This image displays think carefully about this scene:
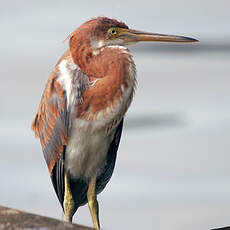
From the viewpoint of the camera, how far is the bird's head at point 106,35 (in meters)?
1.21

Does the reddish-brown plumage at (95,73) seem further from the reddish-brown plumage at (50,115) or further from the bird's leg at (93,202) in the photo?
the bird's leg at (93,202)

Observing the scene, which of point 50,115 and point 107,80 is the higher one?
point 107,80

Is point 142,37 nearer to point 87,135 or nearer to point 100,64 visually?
point 100,64

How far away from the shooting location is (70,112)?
1282 mm

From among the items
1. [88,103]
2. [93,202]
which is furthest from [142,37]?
[93,202]

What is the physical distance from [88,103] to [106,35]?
0.16 meters

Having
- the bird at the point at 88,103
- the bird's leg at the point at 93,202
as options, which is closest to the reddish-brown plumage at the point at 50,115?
the bird at the point at 88,103

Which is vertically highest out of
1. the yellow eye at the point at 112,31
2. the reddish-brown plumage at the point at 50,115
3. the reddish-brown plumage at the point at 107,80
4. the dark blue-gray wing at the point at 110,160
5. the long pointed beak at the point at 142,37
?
the yellow eye at the point at 112,31

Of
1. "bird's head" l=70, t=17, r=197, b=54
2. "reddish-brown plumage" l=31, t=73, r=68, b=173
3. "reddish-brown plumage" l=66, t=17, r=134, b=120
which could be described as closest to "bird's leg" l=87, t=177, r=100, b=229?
"reddish-brown plumage" l=31, t=73, r=68, b=173

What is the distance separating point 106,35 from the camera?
1.23 m

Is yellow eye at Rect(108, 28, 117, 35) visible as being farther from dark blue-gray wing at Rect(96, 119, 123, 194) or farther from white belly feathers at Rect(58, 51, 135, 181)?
dark blue-gray wing at Rect(96, 119, 123, 194)

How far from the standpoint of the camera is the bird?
1.23m

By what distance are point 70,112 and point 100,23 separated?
0.22 metres

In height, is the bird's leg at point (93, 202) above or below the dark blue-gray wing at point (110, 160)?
below
